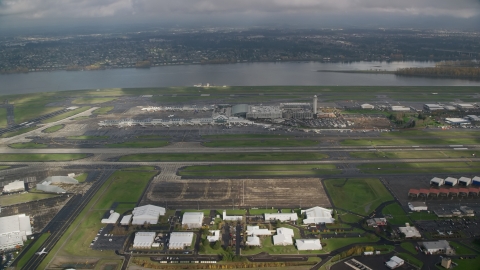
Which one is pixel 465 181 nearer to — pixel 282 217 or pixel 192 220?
pixel 282 217

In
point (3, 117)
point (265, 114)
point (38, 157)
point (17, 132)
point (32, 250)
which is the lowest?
point (32, 250)

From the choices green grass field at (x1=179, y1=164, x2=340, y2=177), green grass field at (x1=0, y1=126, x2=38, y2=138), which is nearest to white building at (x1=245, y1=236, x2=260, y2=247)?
green grass field at (x1=179, y1=164, x2=340, y2=177)

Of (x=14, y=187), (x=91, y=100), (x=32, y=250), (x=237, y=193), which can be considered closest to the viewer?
(x=32, y=250)

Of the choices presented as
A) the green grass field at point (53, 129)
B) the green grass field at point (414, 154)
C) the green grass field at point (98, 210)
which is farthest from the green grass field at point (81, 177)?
the green grass field at point (414, 154)

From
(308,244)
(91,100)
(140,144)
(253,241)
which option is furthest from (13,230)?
(91,100)

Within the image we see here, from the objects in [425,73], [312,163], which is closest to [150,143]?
[312,163]

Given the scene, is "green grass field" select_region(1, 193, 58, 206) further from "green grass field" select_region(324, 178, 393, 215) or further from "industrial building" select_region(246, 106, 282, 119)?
"industrial building" select_region(246, 106, 282, 119)

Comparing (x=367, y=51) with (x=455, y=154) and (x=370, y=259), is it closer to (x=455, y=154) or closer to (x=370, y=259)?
(x=455, y=154)
